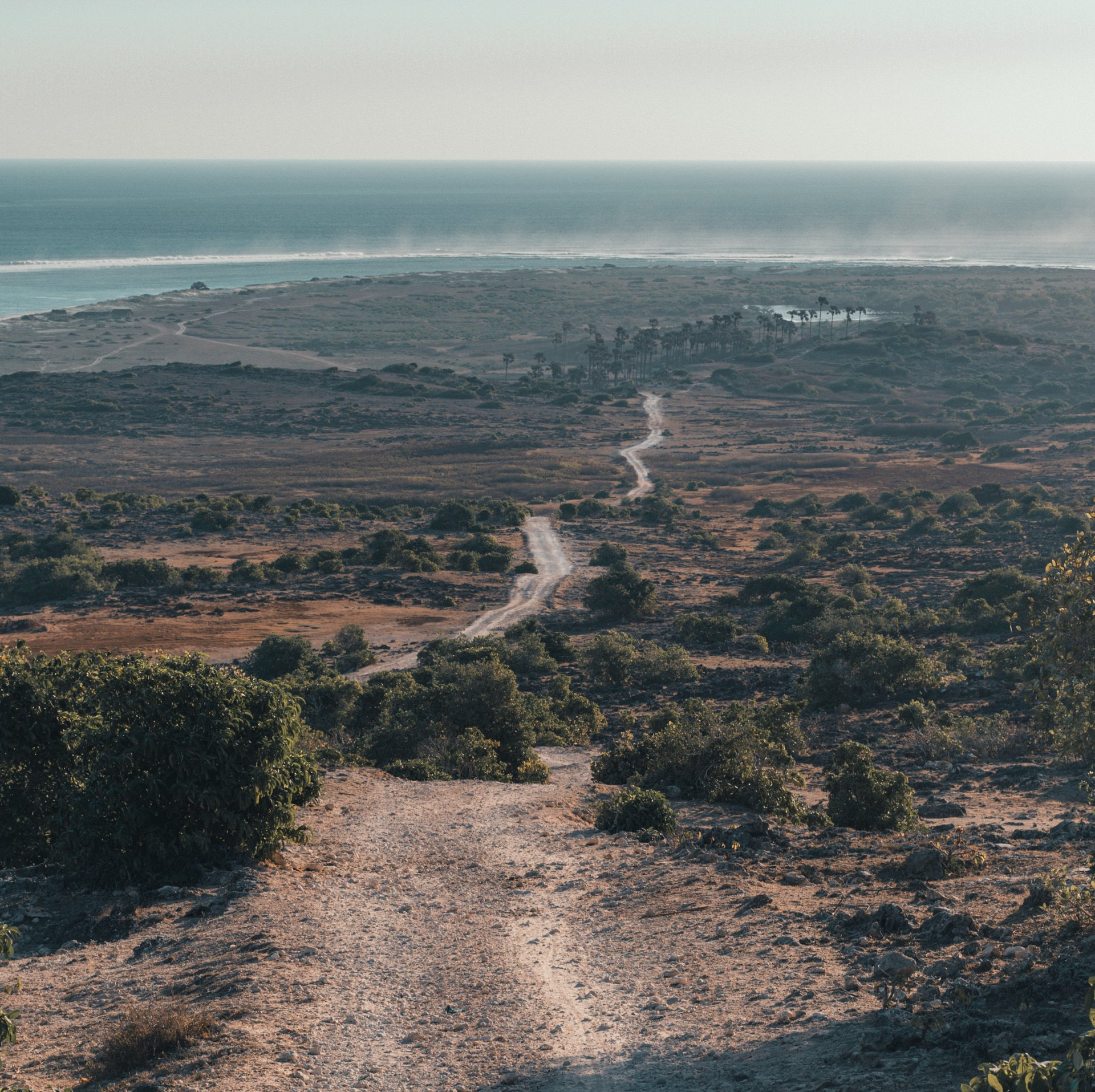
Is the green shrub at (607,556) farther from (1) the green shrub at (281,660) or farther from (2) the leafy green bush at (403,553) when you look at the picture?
(1) the green shrub at (281,660)

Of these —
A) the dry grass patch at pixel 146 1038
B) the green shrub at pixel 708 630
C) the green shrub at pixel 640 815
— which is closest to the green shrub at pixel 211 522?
the green shrub at pixel 708 630

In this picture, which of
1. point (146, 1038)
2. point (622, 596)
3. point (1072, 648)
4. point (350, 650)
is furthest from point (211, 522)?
point (1072, 648)

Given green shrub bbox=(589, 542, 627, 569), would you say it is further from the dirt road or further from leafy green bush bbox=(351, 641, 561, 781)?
the dirt road

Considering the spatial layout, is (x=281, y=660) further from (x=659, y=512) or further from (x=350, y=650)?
(x=659, y=512)

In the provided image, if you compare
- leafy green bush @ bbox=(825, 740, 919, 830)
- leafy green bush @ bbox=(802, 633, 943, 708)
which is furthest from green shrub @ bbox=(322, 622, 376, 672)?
leafy green bush @ bbox=(825, 740, 919, 830)

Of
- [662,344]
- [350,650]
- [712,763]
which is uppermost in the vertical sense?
[662,344]

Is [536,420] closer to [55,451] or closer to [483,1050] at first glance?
[55,451]
